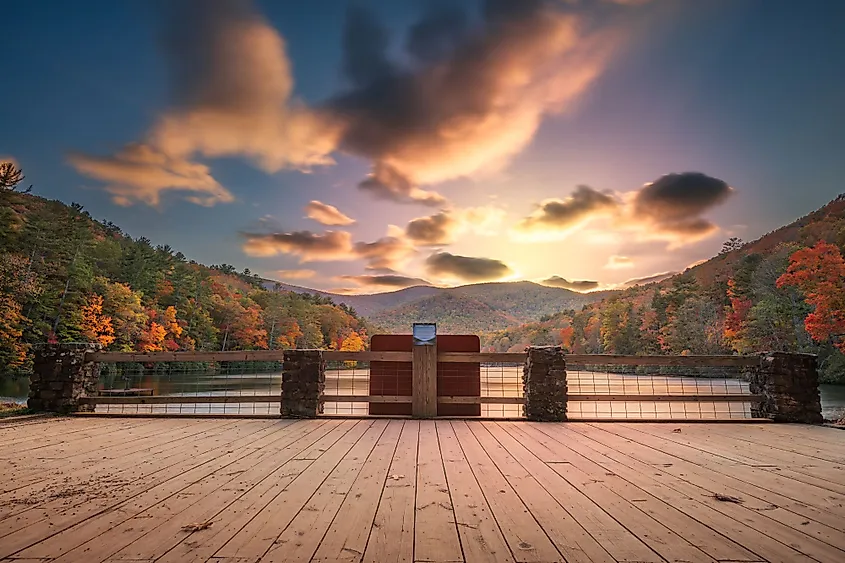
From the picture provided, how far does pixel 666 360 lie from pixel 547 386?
172 centimetres

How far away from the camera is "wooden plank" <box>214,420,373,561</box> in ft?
5.48

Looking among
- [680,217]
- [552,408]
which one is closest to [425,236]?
[680,217]

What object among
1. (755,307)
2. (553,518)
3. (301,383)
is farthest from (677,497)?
(755,307)

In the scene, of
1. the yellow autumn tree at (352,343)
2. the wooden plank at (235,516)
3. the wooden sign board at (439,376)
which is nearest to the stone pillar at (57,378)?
the wooden sign board at (439,376)

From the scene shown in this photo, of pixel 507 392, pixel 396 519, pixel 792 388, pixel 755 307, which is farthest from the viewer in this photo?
pixel 755 307

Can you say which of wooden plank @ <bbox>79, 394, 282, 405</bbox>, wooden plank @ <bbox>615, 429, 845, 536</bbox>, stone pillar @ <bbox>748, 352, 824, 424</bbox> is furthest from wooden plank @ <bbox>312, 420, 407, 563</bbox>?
stone pillar @ <bbox>748, 352, 824, 424</bbox>

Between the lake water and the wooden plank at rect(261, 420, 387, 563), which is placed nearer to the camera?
the wooden plank at rect(261, 420, 387, 563)

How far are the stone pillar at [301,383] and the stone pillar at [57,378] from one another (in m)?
2.85

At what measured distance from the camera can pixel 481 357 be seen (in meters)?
5.85

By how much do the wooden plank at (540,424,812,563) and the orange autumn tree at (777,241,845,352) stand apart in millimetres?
23282

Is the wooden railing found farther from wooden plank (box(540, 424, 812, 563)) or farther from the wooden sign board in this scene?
wooden plank (box(540, 424, 812, 563))

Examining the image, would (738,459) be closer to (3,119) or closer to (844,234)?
(844,234)

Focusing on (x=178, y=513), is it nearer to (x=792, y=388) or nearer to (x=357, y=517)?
(x=357, y=517)

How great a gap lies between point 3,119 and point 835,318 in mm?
41417
